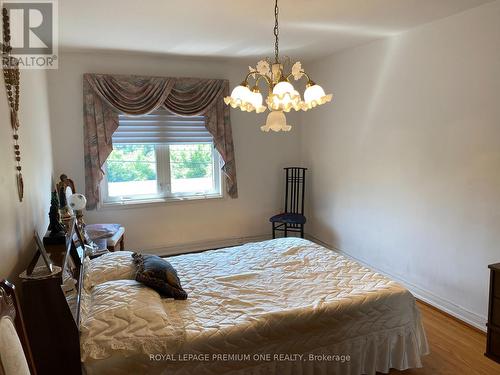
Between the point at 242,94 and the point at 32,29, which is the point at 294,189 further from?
the point at 32,29

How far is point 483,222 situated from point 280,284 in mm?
1630

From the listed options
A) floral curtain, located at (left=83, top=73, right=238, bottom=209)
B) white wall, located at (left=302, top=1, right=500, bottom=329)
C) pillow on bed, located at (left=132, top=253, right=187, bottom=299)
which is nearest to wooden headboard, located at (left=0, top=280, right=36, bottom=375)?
pillow on bed, located at (left=132, top=253, right=187, bottom=299)

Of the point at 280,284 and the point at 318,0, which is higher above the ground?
the point at 318,0

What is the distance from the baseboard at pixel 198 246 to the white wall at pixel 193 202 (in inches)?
1.8

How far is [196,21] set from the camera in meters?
2.94

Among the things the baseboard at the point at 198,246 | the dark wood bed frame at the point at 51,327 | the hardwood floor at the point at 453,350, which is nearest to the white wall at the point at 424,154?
the hardwood floor at the point at 453,350

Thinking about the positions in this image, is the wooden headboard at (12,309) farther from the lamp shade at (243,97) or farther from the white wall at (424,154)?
the white wall at (424,154)

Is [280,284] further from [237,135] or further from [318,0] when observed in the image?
[237,135]

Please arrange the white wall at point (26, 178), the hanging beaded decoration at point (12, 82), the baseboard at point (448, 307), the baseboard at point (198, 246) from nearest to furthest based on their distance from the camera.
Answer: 1. the white wall at point (26, 178)
2. the hanging beaded decoration at point (12, 82)
3. the baseboard at point (448, 307)
4. the baseboard at point (198, 246)

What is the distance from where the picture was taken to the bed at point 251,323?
1.80 metres

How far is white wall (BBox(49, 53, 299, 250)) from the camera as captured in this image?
406 cm

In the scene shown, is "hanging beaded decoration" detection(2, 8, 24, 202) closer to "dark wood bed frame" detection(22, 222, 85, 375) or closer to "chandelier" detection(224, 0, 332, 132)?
"dark wood bed frame" detection(22, 222, 85, 375)

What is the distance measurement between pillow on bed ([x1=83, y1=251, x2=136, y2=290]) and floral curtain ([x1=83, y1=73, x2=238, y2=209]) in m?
1.86

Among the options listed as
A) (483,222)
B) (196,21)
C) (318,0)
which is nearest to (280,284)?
(483,222)
